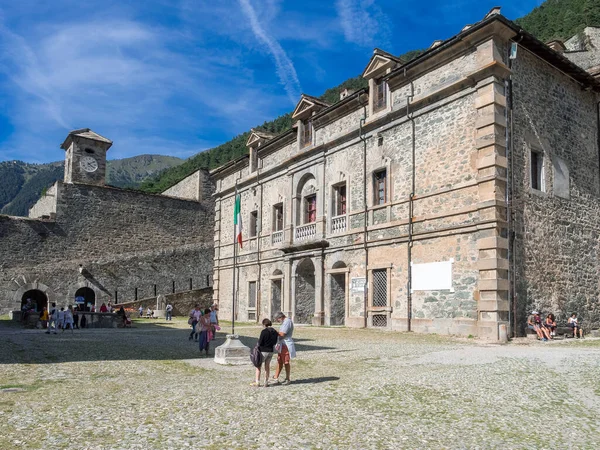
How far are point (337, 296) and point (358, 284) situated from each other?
1.84 m

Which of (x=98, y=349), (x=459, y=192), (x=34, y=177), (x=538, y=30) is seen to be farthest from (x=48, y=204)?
(x=34, y=177)

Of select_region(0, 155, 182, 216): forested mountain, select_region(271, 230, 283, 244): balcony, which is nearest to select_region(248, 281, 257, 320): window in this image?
select_region(271, 230, 283, 244): balcony

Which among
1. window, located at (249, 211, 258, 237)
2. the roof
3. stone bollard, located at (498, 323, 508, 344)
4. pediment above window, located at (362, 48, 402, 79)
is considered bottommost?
stone bollard, located at (498, 323, 508, 344)

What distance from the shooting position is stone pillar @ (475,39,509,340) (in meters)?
15.5

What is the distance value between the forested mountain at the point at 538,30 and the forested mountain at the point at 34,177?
205ft

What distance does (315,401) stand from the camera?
7.23 metres

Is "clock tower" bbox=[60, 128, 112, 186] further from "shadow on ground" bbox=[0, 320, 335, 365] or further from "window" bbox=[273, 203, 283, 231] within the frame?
"shadow on ground" bbox=[0, 320, 335, 365]

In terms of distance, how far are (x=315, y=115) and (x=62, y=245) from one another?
21.4 m

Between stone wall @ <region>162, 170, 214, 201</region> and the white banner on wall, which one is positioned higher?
stone wall @ <region>162, 170, 214, 201</region>

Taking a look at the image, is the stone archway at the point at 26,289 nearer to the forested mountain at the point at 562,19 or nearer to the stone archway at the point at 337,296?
the stone archway at the point at 337,296

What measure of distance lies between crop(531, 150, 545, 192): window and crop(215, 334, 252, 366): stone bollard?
37.4 ft

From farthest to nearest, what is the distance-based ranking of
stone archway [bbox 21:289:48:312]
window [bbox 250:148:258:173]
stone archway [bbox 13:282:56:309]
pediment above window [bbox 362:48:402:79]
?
stone archway [bbox 21:289:48:312], stone archway [bbox 13:282:56:309], window [bbox 250:148:258:173], pediment above window [bbox 362:48:402:79]

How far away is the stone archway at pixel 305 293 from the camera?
80.6 feet

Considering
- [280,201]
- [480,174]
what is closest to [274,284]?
[280,201]
